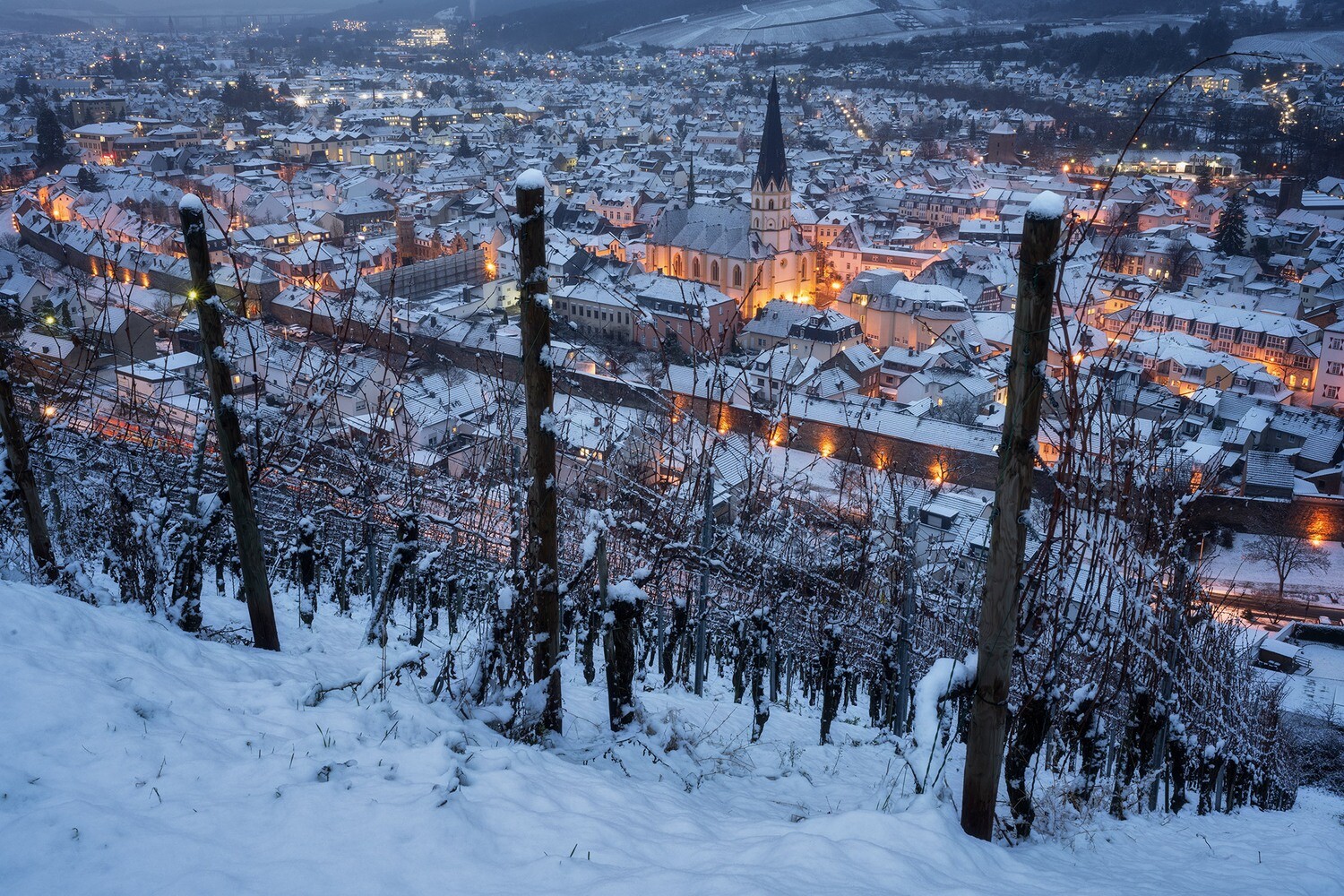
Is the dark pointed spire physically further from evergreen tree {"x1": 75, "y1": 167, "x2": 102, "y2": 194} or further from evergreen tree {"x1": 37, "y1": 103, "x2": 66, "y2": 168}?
evergreen tree {"x1": 37, "y1": 103, "x2": 66, "y2": 168}

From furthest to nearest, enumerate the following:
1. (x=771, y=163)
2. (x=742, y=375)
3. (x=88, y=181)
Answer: (x=88, y=181) → (x=771, y=163) → (x=742, y=375)

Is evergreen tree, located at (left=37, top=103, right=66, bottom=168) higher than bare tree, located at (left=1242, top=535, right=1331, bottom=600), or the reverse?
evergreen tree, located at (left=37, top=103, right=66, bottom=168)

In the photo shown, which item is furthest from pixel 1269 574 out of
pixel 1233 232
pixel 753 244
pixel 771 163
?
pixel 1233 232

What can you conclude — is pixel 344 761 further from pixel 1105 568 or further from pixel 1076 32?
pixel 1076 32

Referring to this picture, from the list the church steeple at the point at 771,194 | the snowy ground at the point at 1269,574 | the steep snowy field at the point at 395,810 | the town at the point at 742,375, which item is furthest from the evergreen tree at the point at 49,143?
the steep snowy field at the point at 395,810

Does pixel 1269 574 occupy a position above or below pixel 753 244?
below

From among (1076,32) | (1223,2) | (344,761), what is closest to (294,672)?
(344,761)

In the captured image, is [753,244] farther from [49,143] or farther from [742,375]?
[49,143]

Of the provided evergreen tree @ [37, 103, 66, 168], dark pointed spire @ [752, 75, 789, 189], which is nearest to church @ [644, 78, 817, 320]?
dark pointed spire @ [752, 75, 789, 189]
